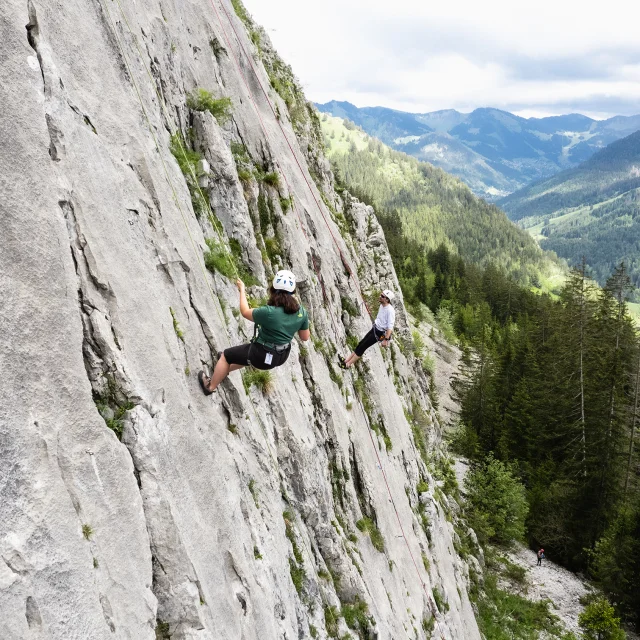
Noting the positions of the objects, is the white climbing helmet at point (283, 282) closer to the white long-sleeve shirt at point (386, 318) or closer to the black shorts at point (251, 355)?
the black shorts at point (251, 355)

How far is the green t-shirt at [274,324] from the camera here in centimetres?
855

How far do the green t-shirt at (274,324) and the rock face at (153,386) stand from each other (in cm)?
138

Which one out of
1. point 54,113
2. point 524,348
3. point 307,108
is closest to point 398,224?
point 524,348

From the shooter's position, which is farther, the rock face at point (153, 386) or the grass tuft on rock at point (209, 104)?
the grass tuft on rock at point (209, 104)

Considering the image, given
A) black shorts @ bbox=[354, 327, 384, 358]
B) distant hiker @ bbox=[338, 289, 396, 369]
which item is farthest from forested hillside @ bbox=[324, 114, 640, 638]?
distant hiker @ bbox=[338, 289, 396, 369]

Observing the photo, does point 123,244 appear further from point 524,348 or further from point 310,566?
point 524,348

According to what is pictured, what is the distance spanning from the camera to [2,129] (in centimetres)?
573

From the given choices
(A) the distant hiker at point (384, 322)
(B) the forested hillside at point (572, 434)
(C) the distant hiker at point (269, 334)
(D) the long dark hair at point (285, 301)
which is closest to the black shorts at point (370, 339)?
(A) the distant hiker at point (384, 322)

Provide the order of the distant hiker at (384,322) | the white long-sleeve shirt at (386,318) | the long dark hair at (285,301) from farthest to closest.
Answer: the white long-sleeve shirt at (386,318)
the distant hiker at (384,322)
the long dark hair at (285,301)

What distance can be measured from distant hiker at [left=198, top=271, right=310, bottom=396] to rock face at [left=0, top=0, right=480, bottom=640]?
1.95ft

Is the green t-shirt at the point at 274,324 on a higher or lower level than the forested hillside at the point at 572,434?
higher

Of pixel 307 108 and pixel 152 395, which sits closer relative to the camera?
pixel 152 395

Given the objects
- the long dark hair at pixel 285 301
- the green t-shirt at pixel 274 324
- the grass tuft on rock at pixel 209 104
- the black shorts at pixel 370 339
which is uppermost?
the grass tuft on rock at pixel 209 104

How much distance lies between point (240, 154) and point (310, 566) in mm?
11852
